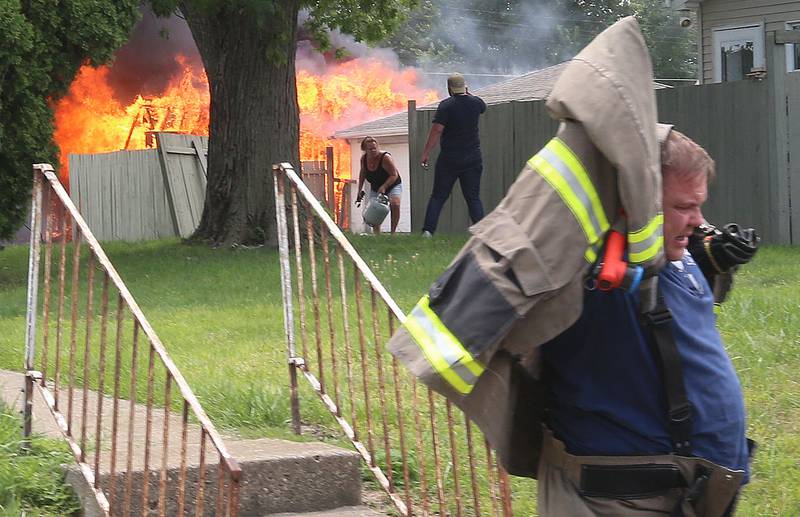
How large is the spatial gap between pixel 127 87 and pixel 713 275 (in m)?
25.0

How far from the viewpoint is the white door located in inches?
703

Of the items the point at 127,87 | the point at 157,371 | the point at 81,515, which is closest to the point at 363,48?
the point at 127,87

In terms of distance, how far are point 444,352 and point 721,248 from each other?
95 centimetres

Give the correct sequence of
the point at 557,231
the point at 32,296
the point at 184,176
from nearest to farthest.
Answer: the point at 557,231 → the point at 32,296 → the point at 184,176

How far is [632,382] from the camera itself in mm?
2598

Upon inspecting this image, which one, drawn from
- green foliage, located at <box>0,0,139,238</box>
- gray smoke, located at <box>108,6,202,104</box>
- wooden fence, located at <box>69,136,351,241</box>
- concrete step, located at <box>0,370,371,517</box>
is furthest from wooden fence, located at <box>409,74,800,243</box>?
gray smoke, located at <box>108,6,202,104</box>

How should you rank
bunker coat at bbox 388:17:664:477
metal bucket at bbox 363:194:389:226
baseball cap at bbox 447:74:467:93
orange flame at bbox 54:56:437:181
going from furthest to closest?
orange flame at bbox 54:56:437:181 → metal bucket at bbox 363:194:389:226 → baseball cap at bbox 447:74:467:93 → bunker coat at bbox 388:17:664:477

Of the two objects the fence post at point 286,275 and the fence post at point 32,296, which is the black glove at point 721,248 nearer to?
the fence post at point 286,275

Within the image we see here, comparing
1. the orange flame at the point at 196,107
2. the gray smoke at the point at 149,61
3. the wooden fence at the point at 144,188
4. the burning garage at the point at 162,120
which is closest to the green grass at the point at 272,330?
the burning garage at the point at 162,120

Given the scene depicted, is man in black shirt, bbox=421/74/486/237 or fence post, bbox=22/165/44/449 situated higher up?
Result: man in black shirt, bbox=421/74/486/237

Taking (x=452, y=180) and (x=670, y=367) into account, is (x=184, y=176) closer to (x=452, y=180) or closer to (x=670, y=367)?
(x=452, y=180)

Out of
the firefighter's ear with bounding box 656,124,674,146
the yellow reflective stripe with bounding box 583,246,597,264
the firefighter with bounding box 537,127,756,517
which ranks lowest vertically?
the firefighter with bounding box 537,127,756,517

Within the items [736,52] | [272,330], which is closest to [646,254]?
[272,330]

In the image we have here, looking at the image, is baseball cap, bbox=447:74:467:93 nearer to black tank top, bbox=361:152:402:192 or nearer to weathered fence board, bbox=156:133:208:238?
black tank top, bbox=361:152:402:192
